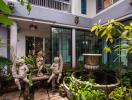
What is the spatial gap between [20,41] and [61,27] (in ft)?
8.61

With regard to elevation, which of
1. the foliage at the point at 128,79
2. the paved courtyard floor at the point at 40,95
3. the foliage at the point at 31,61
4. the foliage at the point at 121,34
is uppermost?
the foliage at the point at 121,34

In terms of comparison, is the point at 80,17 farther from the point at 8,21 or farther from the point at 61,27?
the point at 8,21

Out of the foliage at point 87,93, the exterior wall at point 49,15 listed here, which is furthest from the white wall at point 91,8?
the foliage at point 87,93

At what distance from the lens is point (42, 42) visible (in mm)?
9430

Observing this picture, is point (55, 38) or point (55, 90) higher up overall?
point (55, 38)

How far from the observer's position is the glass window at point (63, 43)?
25.1 ft

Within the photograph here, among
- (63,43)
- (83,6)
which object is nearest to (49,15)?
(63,43)

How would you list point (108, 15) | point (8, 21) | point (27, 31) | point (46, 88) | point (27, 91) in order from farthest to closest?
1. point (27, 31)
2. point (108, 15)
3. point (46, 88)
4. point (27, 91)
5. point (8, 21)

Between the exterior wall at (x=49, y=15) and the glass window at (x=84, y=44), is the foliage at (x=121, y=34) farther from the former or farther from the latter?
the glass window at (x=84, y=44)

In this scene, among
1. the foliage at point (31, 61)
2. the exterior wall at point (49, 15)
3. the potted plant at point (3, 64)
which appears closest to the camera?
the potted plant at point (3, 64)

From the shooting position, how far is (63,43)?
26.6ft

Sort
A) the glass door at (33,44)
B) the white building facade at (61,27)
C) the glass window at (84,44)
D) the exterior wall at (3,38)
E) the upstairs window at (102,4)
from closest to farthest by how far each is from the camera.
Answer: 1. the exterior wall at (3,38)
2. the white building facade at (61,27)
3. the upstairs window at (102,4)
4. the glass window at (84,44)
5. the glass door at (33,44)

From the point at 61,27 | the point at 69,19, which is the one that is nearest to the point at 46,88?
the point at 61,27

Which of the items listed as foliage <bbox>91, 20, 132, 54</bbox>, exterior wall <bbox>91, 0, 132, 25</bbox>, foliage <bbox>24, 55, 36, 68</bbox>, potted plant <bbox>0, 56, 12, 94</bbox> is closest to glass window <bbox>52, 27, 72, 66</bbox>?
foliage <bbox>24, 55, 36, 68</bbox>
